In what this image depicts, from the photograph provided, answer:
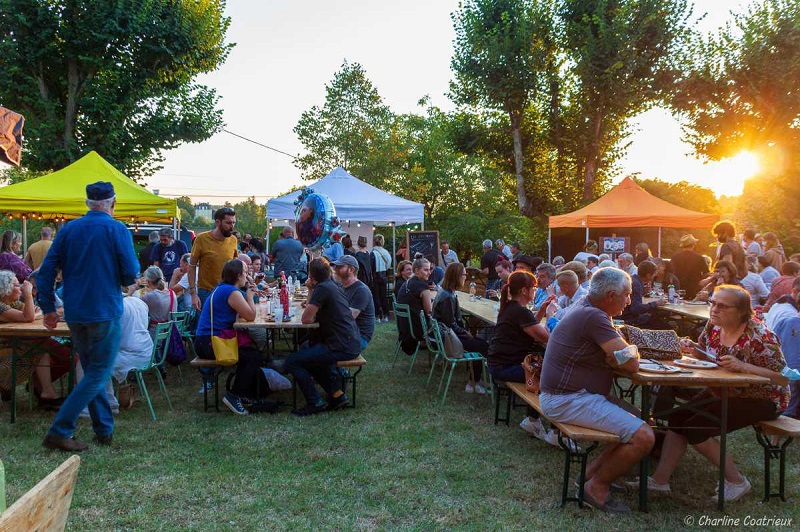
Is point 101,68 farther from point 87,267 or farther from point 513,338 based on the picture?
point 513,338

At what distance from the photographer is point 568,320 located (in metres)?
3.41

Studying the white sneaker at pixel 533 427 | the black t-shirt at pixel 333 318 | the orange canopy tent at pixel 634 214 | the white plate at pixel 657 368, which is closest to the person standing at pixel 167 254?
the black t-shirt at pixel 333 318

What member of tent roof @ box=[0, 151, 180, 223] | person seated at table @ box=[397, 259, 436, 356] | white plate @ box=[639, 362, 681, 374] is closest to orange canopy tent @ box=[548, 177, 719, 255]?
person seated at table @ box=[397, 259, 436, 356]

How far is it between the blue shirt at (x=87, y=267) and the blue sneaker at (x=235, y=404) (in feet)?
4.84

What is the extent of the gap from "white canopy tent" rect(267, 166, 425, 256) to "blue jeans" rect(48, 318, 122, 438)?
26.6 feet

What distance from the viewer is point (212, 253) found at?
6.06 metres

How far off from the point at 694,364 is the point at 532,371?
1.04 meters

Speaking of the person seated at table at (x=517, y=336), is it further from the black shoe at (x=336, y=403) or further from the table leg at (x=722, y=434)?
the black shoe at (x=336, y=403)

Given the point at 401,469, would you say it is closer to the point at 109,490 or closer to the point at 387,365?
the point at 109,490

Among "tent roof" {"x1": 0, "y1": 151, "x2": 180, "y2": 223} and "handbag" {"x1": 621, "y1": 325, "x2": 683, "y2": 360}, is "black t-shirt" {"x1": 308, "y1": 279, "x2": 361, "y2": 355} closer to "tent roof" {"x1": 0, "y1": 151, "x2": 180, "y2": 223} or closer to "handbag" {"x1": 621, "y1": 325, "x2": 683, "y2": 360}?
"handbag" {"x1": 621, "y1": 325, "x2": 683, "y2": 360}

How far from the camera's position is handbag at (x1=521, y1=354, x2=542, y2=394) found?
13.7 ft

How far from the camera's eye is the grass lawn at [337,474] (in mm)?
3248

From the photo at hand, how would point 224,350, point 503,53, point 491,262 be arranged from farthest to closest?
point 503,53
point 491,262
point 224,350

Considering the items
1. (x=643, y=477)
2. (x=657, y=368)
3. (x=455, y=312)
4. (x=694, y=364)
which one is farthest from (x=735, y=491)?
(x=455, y=312)
